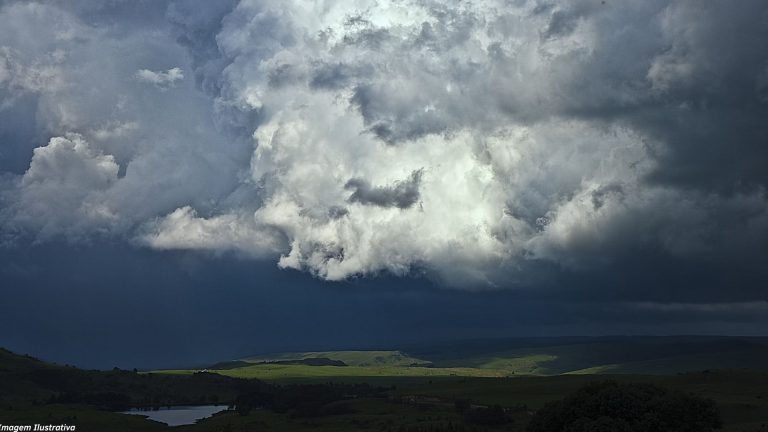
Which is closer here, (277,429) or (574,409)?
(574,409)

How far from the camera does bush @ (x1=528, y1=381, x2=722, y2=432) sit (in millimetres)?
119688

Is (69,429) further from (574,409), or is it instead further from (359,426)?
(574,409)

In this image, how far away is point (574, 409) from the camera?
124812 millimetres

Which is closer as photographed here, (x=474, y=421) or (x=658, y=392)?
(x=658, y=392)

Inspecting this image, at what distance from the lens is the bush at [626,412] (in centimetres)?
11969

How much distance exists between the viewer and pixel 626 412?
4796 inches

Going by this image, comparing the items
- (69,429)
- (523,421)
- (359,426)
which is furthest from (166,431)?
(523,421)

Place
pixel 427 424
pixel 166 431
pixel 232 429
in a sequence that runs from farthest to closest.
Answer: pixel 166 431 → pixel 232 429 → pixel 427 424

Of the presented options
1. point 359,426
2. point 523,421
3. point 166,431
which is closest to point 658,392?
point 523,421

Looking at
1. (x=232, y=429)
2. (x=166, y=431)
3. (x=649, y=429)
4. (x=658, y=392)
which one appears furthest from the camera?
(x=166, y=431)

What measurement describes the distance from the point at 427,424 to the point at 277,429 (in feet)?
149

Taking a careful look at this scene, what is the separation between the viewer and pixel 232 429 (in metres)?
185

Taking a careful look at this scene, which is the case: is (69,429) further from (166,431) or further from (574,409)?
(574,409)

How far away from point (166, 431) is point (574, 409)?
119 meters
